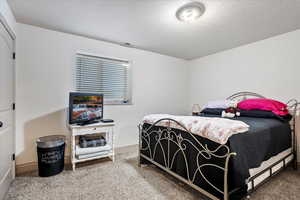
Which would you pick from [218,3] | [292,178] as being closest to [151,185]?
[292,178]

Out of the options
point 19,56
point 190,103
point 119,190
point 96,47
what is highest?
point 96,47

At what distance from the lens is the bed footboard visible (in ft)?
4.09

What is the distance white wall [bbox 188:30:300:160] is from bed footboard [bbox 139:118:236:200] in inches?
81.5

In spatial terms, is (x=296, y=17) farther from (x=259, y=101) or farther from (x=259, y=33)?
(x=259, y=101)

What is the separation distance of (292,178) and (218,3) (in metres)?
2.49

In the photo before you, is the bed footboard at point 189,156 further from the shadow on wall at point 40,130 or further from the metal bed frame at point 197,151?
the shadow on wall at point 40,130

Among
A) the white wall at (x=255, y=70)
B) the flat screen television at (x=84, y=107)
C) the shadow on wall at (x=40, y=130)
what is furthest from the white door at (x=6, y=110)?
the white wall at (x=255, y=70)

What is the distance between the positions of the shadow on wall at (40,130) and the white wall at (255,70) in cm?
317

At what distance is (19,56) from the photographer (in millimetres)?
2141

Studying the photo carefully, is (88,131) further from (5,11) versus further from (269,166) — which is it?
(269,166)

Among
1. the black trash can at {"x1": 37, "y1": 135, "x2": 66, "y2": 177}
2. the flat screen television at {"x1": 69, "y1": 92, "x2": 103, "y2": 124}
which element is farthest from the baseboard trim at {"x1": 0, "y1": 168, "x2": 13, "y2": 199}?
the flat screen television at {"x1": 69, "y1": 92, "x2": 103, "y2": 124}

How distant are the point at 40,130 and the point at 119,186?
5.20 feet

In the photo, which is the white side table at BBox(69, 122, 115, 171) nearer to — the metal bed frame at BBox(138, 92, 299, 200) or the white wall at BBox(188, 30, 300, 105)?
the metal bed frame at BBox(138, 92, 299, 200)

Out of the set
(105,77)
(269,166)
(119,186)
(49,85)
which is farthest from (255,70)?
(49,85)
